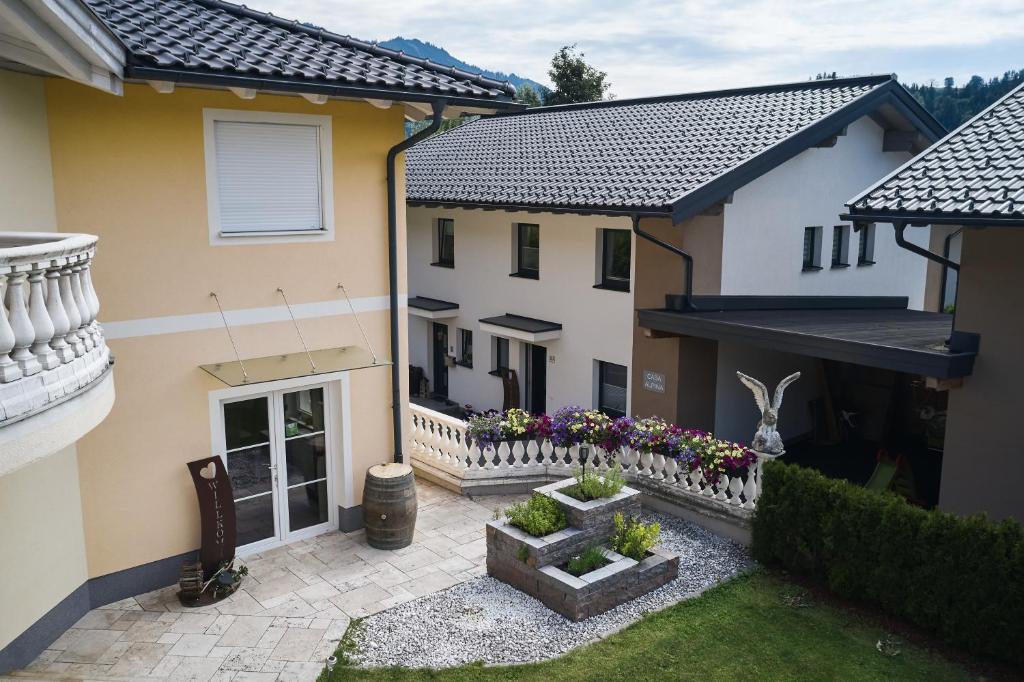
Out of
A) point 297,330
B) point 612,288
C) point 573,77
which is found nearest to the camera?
point 297,330

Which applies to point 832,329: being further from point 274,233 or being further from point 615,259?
point 274,233

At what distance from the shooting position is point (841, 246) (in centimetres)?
1662

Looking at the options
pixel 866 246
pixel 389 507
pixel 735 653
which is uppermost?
pixel 866 246

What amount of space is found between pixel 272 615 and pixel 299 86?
5784mm

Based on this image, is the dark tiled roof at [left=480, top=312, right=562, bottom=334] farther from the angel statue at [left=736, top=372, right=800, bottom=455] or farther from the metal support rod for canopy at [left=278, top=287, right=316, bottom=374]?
the metal support rod for canopy at [left=278, top=287, right=316, bottom=374]

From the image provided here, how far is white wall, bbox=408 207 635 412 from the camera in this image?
1570 centimetres

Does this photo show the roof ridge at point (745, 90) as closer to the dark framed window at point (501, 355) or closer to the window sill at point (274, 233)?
the dark framed window at point (501, 355)

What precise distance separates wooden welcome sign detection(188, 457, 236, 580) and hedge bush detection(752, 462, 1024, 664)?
6378 mm

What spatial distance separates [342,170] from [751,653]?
288 inches

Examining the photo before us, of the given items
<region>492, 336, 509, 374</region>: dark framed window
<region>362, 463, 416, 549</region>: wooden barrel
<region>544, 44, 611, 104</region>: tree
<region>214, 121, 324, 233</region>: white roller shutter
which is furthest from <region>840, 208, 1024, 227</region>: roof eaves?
<region>544, 44, 611, 104</region>: tree

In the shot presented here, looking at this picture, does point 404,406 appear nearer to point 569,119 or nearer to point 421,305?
point 421,305

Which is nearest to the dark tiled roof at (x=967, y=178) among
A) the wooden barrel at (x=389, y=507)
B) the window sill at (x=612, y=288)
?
the window sill at (x=612, y=288)

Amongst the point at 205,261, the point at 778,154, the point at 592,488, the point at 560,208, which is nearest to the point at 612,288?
the point at 560,208

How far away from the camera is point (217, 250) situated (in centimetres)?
960
